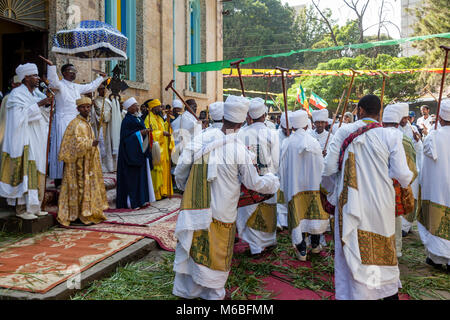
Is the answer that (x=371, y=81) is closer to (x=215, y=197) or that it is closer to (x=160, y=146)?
(x=160, y=146)

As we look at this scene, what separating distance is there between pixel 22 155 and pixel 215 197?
10.5 feet

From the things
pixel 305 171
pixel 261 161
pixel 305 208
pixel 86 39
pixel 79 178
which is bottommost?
pixel 305 208

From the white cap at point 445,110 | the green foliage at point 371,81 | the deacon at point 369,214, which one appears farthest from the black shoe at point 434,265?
the green foliage at point 371,81

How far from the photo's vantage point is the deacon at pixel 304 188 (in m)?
4.80

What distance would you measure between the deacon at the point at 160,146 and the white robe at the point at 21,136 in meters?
2.53

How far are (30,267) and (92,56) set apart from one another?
16.3 feet

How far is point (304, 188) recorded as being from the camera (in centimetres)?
491

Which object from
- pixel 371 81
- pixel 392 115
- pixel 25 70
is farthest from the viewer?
pixel 371 81

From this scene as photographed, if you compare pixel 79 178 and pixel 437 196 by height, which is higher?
pixel 79 178

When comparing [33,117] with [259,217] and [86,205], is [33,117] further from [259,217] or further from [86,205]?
[259,217]

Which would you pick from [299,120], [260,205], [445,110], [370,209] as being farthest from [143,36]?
[370,209]

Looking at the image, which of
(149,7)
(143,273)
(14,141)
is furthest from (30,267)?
(149,7)
